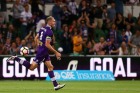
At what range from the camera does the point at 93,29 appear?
27.6 meters

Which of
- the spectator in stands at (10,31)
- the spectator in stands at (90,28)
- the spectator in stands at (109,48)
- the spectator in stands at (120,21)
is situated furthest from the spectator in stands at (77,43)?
the spectator in stands at (120,21)

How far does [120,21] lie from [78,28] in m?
2.51

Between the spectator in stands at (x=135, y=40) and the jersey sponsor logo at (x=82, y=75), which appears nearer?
the jersey sponsor logo at (x=82, y=75)

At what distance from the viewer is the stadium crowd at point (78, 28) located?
25.8 m

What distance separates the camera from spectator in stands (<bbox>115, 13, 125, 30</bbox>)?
28.3 metres

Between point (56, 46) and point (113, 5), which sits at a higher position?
point (113, 5)

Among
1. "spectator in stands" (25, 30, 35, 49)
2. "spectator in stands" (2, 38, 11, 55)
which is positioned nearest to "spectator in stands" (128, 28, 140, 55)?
"spectator in stands" (25, 30, 35, 49)

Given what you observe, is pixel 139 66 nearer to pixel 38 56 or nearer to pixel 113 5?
pixel 113 5

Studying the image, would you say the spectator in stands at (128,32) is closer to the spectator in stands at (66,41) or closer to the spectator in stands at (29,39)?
the spectator in stands at (66,41)

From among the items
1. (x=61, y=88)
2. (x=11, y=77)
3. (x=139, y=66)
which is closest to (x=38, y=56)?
(x=61, y=88)

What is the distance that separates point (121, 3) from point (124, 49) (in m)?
4.35

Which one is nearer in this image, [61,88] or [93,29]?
[61,88]

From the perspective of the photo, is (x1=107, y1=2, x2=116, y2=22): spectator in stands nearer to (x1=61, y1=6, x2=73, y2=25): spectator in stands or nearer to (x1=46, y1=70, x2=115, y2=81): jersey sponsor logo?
(x1=61, y1=6, x2=73, y2=25): spectator in stands

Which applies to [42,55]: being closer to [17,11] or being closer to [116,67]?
[116,67]
